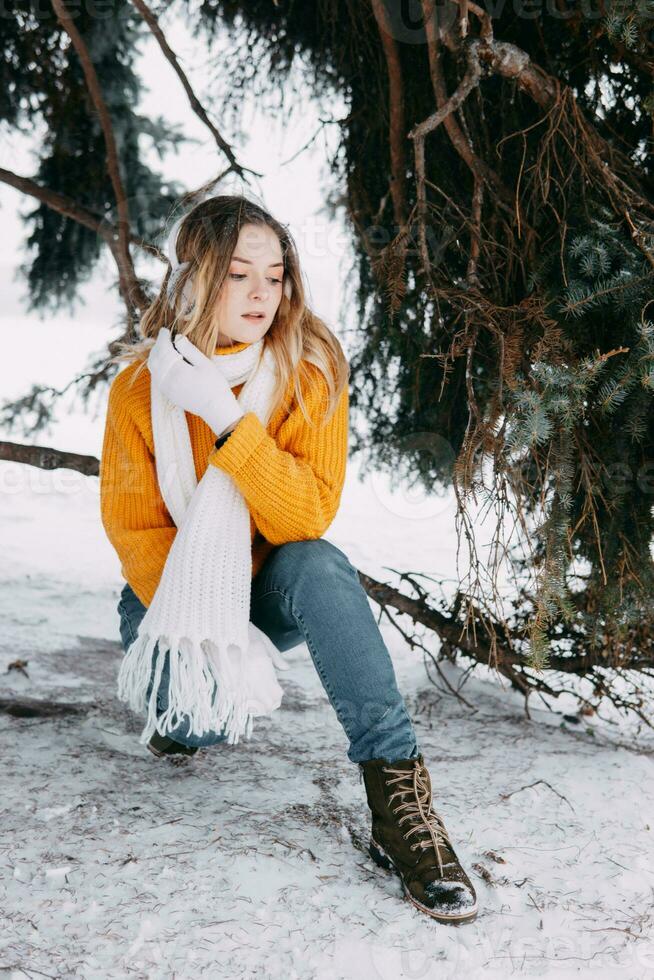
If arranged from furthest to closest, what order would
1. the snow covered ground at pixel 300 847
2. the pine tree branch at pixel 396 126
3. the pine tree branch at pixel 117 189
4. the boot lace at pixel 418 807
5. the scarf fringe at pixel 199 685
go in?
the pine tree branch at pixel 117 189
the pine tree branch at pixel 396 126
the scarf fringe at pixel 199 685
the boot lace at pixel 418 807
the snow covered ground at pixel 300 847

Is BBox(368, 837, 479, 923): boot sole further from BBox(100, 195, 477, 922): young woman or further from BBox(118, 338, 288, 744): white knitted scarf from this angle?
BBox(118, 338, 288, 744): white knitted scarf

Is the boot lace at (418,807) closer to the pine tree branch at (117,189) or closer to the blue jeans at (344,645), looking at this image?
the blue jeans at (344,645)

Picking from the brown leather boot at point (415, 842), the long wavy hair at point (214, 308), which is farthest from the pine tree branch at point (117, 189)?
the brown leather boot at point (415, 842)

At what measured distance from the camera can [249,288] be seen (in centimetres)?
182

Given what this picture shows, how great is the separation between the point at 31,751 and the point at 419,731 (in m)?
0.93

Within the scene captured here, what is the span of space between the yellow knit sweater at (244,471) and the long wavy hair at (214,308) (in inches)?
1.1

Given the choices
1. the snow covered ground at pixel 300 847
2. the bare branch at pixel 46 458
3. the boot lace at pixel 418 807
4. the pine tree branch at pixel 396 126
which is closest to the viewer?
the snow covered ground at pixel 300 847

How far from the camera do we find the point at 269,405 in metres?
1.81

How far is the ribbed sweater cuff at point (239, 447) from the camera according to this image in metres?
1.65

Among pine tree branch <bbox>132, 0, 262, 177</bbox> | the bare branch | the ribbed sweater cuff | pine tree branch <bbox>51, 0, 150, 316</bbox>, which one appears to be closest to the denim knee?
the ribbed sweater cuff

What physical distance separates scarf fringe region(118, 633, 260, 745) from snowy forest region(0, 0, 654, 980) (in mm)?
183

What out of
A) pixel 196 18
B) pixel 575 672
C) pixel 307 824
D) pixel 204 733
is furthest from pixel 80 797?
pixel 196 18

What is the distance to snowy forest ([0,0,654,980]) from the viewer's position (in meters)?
1.39

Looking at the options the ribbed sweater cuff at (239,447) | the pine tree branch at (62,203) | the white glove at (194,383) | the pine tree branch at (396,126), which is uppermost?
the pine tree branch at (396,126)
